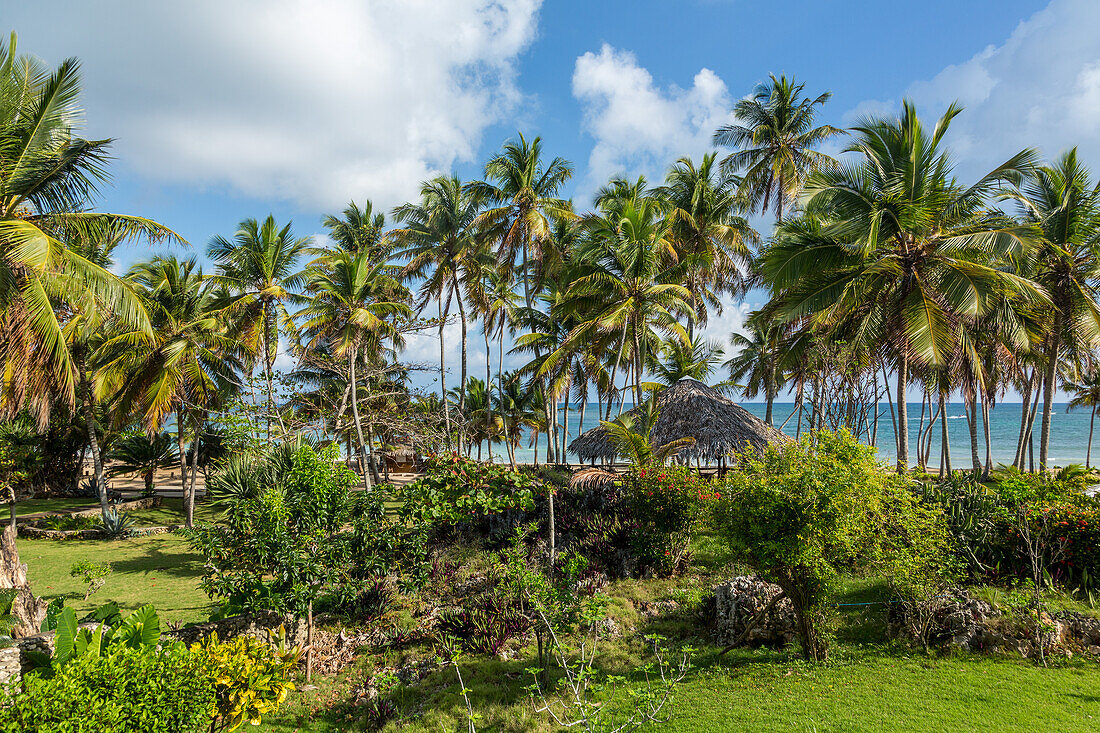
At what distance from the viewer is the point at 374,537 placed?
7.46m

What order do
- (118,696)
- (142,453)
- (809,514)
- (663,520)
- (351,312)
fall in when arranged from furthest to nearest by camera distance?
1. (142,453)
2. (351,312)
3. (663,520)
4. (809,514)
5. (118,696)

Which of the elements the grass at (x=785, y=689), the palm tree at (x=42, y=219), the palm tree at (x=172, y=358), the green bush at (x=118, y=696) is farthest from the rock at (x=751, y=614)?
the palm tree at (x=172, y=358)

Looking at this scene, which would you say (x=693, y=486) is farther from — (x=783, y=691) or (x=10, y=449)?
(x=10, y=449)

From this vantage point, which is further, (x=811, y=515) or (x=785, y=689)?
(x=785, y=689)

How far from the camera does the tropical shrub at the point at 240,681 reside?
502 cm

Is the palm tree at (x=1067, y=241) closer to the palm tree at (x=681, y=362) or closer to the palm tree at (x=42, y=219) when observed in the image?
→ the palm tree at (x=681, y=362)

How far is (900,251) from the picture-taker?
11.1m

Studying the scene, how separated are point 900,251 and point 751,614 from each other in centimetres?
849

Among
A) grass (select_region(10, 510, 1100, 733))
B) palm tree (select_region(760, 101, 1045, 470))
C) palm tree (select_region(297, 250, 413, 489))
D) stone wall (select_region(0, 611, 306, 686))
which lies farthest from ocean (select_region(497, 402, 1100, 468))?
stone wall (select_region(0, 611, 306, 686))

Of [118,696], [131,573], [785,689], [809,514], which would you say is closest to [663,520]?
[785,689]

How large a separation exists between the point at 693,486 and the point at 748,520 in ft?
11.8

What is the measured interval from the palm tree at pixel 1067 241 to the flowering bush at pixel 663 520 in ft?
29.6

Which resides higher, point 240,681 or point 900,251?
point 900,251

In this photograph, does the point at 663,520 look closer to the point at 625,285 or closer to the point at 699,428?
the point at 699,428
